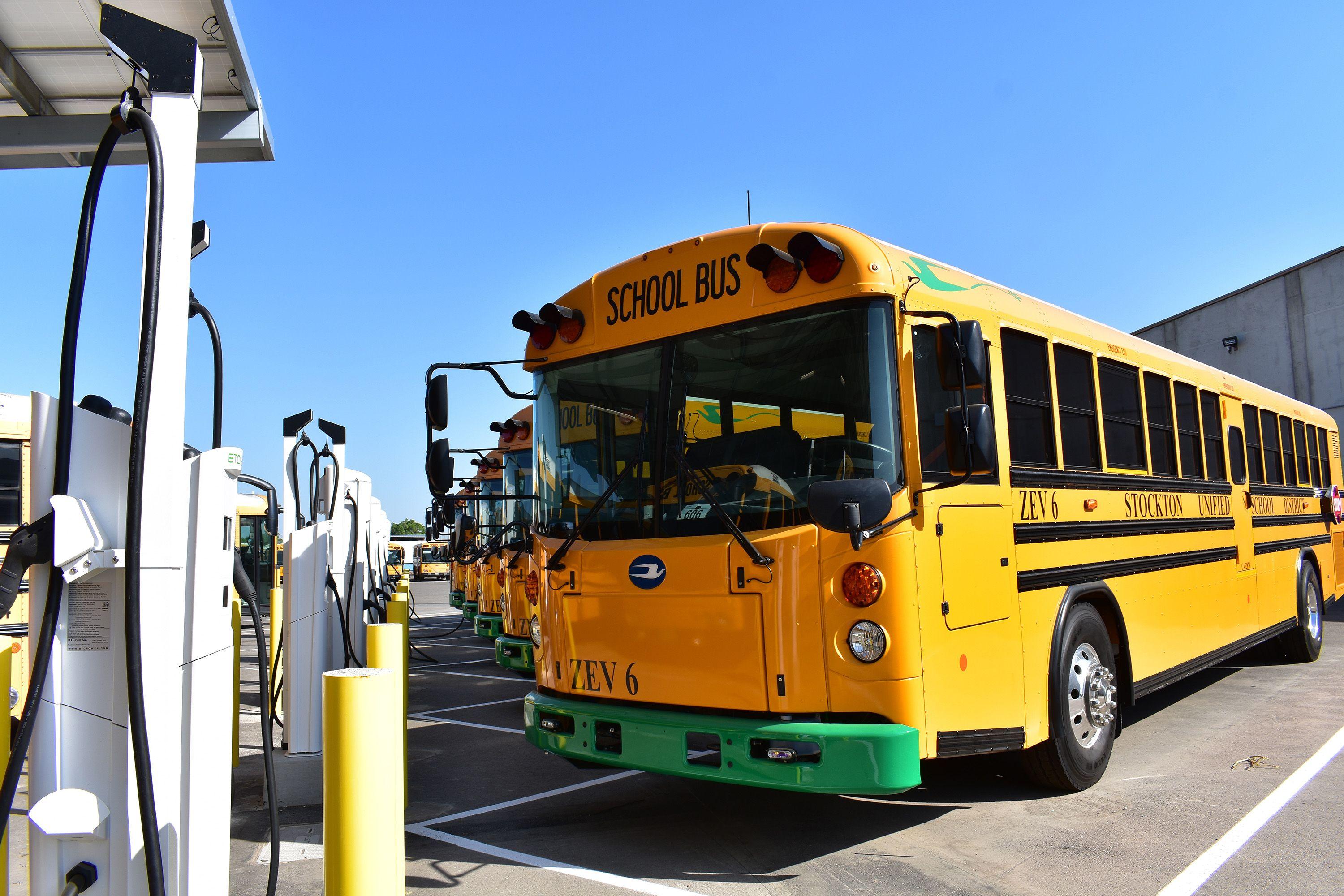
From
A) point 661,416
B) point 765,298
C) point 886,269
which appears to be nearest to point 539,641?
point 661,416

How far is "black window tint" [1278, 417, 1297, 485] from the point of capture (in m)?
9.17

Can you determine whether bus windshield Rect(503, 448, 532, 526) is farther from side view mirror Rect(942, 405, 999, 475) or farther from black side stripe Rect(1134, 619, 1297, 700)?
side view mirror Rect(942, 405, 999, 475)

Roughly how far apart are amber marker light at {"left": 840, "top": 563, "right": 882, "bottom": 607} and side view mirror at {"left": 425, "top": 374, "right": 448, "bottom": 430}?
97.1 inches

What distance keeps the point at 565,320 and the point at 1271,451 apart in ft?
24.4

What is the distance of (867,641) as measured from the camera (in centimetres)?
379

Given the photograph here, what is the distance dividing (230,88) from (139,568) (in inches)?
85.2

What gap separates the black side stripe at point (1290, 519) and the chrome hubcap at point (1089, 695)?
12.7ft

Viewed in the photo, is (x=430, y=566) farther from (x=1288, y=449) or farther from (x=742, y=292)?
(x=742, y=292)

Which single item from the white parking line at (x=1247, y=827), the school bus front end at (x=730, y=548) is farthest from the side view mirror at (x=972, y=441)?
the white parking line at (x=1247, y=827)

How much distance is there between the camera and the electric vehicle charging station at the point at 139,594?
5.95ft

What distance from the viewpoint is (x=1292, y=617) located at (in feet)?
29.1

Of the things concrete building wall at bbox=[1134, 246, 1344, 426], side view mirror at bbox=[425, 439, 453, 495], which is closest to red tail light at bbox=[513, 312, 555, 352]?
side view mirror at bbox=[425, 439, 453, 495]

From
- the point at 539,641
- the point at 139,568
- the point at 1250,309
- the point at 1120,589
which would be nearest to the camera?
the point at 139,568

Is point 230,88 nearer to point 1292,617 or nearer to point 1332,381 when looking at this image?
point 1292,617
